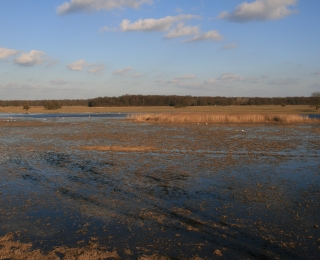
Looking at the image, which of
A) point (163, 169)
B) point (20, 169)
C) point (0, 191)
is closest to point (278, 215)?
point (163, 169)

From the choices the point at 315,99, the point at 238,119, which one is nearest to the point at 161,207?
the point at 238,119

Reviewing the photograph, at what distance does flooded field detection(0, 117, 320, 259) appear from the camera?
18.4 feet

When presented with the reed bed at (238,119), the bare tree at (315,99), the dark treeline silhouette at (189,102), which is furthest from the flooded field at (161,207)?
the dark treeline silhouette at (189,102)

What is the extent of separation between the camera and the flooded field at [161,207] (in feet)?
18.4

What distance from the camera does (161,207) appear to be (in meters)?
7.75

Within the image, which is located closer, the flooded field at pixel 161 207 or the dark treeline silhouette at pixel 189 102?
the flooded field at pixel 161 207

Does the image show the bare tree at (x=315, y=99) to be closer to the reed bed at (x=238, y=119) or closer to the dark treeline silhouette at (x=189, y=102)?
the reed bed at (x=238, y=119)

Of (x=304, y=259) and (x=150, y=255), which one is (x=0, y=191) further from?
(x=304, y=259)

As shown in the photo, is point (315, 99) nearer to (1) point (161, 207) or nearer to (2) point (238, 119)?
(2) point (238, 119)

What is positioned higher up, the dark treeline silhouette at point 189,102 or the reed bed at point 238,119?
the dark treeline silhouette at point 189,102

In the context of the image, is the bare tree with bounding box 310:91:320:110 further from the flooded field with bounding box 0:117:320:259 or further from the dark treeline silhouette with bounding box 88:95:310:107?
the flooded field with bounding box 0:117:320:259

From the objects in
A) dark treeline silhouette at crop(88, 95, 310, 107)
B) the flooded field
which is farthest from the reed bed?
dark treeline silhouette at crop(88, 95, 310, 107)

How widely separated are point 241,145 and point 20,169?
37.6ft

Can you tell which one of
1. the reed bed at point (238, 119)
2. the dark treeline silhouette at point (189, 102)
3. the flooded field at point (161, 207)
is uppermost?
the dark treeline silhouette at point (189, 102)
